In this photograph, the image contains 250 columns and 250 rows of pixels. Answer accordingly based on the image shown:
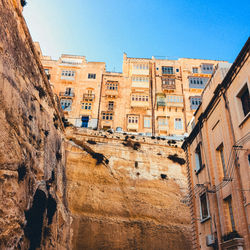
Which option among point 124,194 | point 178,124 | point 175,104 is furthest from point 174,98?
point 124,194

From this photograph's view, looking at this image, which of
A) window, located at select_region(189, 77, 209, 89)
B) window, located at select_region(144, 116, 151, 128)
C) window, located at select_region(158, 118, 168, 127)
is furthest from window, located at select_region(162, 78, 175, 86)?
window, located at select_region(144, 116, 151, 128)

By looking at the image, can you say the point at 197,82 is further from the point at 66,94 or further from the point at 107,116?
the point at 66,94

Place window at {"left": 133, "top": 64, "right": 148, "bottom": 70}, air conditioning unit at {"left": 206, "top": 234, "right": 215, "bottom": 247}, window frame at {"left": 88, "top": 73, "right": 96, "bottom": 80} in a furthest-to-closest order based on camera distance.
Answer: window at {"left": 133, "top": 64, "right": 148, "bottom": 70}
window frame at {"left": 88, "top": 73, "right": 96, "bottom": 80}
air conditioning unit at {"left": 206, "top": 234, "right": 215, "bottom": 247}

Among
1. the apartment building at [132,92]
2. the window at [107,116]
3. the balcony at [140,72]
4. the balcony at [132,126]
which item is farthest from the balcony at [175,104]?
the window at [107,116]

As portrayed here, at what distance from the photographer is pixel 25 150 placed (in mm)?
14883

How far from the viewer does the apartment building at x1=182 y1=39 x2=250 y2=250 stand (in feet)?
38.7

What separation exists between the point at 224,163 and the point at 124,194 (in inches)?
719

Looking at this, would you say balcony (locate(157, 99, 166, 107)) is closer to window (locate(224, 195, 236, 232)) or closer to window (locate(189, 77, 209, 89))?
window (locate(189, 77, 209, 89))

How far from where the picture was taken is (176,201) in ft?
102

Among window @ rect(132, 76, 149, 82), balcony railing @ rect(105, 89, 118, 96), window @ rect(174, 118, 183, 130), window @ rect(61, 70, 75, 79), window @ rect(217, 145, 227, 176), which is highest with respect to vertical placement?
window @ rect(132, 76, 149, 82)

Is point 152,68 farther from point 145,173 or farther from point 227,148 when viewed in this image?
point 227,148

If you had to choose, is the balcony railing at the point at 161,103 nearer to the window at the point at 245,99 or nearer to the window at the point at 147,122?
the window at the point at 147,122

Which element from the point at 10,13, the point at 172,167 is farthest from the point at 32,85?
the point at 172,167

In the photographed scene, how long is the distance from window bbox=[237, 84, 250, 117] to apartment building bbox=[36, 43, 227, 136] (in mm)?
32380
